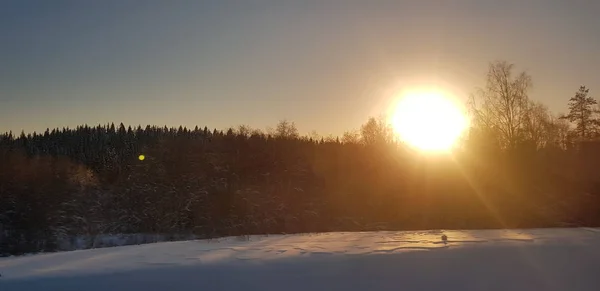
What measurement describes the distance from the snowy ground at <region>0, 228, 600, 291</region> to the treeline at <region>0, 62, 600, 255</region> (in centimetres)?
2271

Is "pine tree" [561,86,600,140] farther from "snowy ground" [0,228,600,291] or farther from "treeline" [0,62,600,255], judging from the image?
"snowy ground" [0,228,600,291]

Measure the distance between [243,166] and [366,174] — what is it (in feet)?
37.8

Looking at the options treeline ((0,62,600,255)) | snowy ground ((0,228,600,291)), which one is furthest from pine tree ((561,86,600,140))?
snowy ground ((0,228,600,291))

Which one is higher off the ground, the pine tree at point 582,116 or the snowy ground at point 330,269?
the pine tree at point 582,116

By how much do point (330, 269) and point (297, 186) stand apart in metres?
34.4

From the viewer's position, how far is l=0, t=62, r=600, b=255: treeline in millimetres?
40031

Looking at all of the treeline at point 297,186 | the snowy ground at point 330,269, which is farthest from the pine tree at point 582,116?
the snowy ground at point 330,269

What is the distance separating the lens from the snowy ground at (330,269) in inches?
491

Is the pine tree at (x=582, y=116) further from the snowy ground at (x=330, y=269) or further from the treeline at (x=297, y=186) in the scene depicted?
the snowy ground at (x=330, y=269)

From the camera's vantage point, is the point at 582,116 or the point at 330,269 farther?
the point at 582,116

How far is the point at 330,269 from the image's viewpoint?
13414 millimetres

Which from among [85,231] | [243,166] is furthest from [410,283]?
[243,166]

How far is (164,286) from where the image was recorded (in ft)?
40.5

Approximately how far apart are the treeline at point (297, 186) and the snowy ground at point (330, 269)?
74.5 ft
